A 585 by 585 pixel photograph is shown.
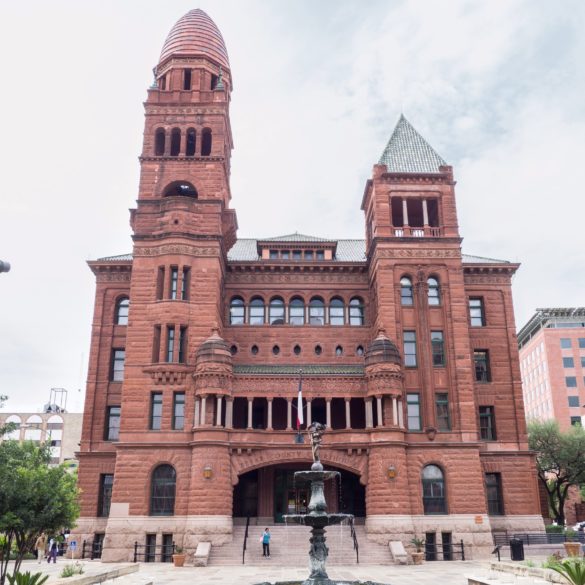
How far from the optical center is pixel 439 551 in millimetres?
37562

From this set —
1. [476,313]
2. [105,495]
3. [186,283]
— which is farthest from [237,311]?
[476,313]

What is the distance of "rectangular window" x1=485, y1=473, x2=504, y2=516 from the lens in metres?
43.4

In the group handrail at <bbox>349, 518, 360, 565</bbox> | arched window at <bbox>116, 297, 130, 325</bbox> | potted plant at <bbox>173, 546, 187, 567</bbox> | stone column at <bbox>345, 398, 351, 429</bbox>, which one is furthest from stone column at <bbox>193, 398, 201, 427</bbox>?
arched window at <bbox>116, 297, 130, 325</bbox>

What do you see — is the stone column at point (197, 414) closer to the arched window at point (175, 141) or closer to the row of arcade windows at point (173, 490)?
the row of arcade windows at point (173, 490)

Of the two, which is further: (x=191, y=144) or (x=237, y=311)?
(x=191, y=144)

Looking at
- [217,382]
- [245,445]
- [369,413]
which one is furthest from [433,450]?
[217,382]

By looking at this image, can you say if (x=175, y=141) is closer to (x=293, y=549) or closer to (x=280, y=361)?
(x=280, y=361)

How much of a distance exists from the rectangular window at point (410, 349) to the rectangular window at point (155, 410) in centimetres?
1692

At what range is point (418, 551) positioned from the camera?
36.4 m

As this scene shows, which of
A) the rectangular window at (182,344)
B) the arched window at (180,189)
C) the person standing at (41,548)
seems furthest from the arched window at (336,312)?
the person standing at (41,548)

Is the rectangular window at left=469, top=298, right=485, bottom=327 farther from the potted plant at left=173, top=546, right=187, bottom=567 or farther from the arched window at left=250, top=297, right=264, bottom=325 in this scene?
the potted plant at left=173, top=546, right=187, bottom=567

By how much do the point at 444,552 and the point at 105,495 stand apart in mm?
23162

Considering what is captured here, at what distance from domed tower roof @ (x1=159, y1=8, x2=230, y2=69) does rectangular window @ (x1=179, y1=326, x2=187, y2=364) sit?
78.4 ft

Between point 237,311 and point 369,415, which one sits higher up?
point 237,311
